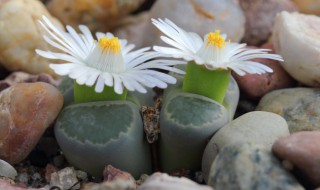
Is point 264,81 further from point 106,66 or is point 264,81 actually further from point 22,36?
point 22,36

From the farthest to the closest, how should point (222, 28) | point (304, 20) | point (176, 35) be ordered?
point (222, 28) → point (304, 20) → point (176, 35)

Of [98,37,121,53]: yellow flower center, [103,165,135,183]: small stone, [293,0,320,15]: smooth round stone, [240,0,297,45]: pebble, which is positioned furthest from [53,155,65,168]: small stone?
[293,0,320,15]: smooth round stone

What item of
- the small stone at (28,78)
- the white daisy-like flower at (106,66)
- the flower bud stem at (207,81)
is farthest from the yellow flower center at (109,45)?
the small stone at (28,78)

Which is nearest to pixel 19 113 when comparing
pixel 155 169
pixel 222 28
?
pixel 155 169

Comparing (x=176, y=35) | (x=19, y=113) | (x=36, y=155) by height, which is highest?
(x=176, y=35)

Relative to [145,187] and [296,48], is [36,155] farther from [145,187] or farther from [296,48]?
[296,48]

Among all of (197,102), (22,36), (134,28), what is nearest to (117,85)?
(197,102)
